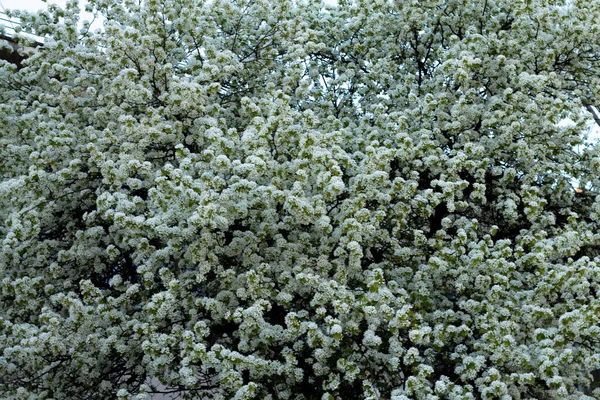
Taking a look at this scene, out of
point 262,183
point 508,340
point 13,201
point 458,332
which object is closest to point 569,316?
point 508,340

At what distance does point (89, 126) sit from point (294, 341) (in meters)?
3.38

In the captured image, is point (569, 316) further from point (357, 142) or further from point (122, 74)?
point (122, 74)

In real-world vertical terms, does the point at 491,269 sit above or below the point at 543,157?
below

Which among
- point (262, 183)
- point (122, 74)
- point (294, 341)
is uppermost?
point (122, 74)

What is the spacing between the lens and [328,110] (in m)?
9.70

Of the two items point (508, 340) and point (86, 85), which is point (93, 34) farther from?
point (508, 340)

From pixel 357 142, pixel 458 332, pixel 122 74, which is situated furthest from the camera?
pixel 357 142

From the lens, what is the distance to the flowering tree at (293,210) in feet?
22.5

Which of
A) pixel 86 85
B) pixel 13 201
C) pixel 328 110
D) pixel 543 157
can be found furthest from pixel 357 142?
pixel 13 201

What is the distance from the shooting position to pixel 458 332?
7.03m

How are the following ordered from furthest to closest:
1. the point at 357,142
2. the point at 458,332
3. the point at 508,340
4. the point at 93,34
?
1. the point at 93,34
2. the point at 357,142
3. the point at 458,332
4. the point at 508,340

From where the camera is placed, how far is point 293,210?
6.78 meters

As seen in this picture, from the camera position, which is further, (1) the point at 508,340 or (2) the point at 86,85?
(2) the point at 86,85

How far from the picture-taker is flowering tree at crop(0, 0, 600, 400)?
6.86 metres
